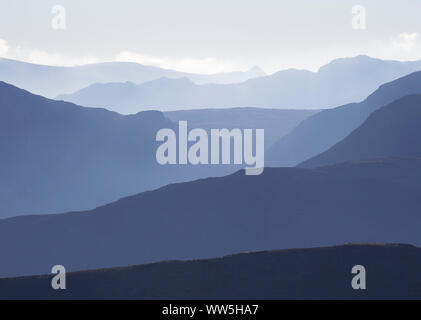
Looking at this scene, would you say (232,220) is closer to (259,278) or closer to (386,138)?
(259,278)

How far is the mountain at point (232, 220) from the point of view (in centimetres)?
11256

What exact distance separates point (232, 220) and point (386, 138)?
232ft

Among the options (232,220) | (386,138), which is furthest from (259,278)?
(386,138)

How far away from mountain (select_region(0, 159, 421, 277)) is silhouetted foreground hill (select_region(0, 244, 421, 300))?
166 ft

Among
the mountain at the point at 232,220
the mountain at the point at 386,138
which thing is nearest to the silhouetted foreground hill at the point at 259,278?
the mountain at the point at 232,220

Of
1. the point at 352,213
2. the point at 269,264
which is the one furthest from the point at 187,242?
the point at 269,264

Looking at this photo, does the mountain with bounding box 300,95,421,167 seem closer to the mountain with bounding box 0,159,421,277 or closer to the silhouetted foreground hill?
the mountain with bounding box 0,159,421,277

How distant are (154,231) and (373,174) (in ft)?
149

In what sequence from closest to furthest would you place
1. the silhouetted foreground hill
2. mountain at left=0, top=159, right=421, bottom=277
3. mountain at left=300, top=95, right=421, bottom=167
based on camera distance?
1. the silhouetted foreground hill
2. mountain at left=0, top=159, right=421, bottom=277
3. mountain at left=300, top=95, right=421, bottom=167

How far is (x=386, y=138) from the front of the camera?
17238 cm

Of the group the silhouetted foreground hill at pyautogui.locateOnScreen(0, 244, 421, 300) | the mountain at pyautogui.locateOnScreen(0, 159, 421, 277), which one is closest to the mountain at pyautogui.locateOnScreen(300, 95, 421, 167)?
the mountain at pyautogui.locateOnScreen(0, 159, 421, 277)

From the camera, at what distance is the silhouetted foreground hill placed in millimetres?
52688

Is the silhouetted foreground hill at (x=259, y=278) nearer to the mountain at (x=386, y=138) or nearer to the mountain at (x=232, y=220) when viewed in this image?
the mountain at (x=232, y=220)
